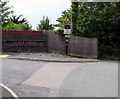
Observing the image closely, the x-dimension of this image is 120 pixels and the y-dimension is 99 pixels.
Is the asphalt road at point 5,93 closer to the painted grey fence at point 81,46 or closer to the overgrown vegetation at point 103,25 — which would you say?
the painted grey fence at point 81,46

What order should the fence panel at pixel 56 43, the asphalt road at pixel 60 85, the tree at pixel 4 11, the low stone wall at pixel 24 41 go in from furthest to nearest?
the tree at pixel 4 11
the low stone wall at pixel 24 41
the fence panel at pixel 56 43
the asphalt road at pixel 60 85

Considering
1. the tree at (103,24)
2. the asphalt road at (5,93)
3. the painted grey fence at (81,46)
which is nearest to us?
the asphalt road at (5,93)

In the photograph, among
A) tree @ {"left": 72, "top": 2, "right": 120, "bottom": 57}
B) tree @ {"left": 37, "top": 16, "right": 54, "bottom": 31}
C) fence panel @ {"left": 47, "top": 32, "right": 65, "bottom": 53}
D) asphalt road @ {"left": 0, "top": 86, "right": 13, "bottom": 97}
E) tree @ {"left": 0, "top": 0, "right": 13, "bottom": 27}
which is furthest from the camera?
tree @ {"left": 37, "top": 16, "right": 54, "bottom": 31}

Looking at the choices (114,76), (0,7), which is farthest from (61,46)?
(0,7)

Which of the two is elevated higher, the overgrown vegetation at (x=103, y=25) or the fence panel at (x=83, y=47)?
the overgrown vegetation at (x=103, y=25)

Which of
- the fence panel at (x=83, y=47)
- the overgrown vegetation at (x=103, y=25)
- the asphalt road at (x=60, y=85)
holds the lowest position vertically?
the asphalt road at (x=60, y=85)

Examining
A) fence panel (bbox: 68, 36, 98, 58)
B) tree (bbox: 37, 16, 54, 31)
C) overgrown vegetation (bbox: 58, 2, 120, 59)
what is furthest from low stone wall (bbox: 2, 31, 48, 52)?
tree (bbox: 37, 16, 54, 31)

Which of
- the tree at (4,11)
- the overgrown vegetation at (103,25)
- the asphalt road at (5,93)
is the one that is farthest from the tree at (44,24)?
the asphalt road at (5,93)

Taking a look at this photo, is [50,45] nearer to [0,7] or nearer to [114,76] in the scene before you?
[114,76]

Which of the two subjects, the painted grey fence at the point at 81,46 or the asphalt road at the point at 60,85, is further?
the painted grey fence at the point at 81,46

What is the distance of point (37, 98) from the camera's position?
5.29 m

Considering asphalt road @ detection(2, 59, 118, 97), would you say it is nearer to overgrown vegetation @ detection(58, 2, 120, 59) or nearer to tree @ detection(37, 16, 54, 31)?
overgrown vegetation @ detection(58, 2, 120, 59)

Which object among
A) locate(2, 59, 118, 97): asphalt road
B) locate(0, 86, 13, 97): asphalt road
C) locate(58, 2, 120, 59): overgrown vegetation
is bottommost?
locate(2, 59, 118, 97): asphalt road

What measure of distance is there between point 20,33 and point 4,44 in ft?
5.85
